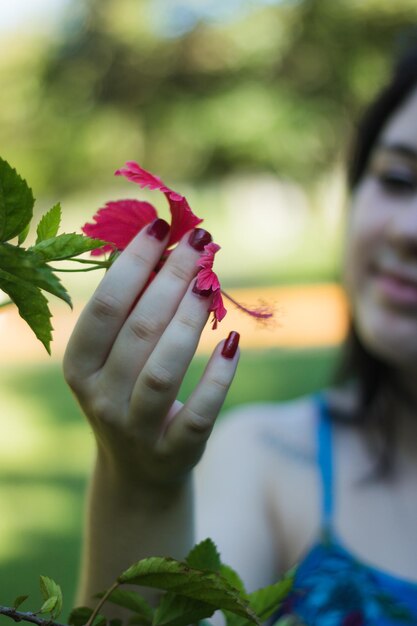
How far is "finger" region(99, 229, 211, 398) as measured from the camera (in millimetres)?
526

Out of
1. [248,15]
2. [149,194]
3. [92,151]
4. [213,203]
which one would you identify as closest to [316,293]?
[149,194]

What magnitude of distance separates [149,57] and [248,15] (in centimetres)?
188

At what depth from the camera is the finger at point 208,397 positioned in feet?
1.77

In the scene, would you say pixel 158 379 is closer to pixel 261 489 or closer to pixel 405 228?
pixel 405 228

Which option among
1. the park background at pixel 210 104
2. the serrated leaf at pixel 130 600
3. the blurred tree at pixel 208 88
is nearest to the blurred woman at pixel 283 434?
the serrated leaf at pixel 130 600

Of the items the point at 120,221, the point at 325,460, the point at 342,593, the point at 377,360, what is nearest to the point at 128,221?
the point at 120,221

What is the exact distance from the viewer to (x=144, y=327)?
0.53 meters

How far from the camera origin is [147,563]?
445 mm

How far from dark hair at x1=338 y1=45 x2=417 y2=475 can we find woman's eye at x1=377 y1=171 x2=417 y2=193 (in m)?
0.18

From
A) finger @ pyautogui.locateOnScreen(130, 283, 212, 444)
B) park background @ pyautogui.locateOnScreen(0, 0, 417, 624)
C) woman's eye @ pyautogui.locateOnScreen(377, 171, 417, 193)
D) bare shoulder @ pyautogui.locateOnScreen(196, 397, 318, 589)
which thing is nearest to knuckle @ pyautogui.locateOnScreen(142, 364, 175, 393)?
finger @ pyautogui.locateOnScreen(130, 283, 212, 444)

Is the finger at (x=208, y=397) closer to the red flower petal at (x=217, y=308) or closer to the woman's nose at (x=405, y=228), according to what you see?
the red flower petal at (x=217, y=308)

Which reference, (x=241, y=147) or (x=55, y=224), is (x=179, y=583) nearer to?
(x=55, y=224)

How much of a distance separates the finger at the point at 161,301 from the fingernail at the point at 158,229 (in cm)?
1

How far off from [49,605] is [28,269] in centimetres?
17
